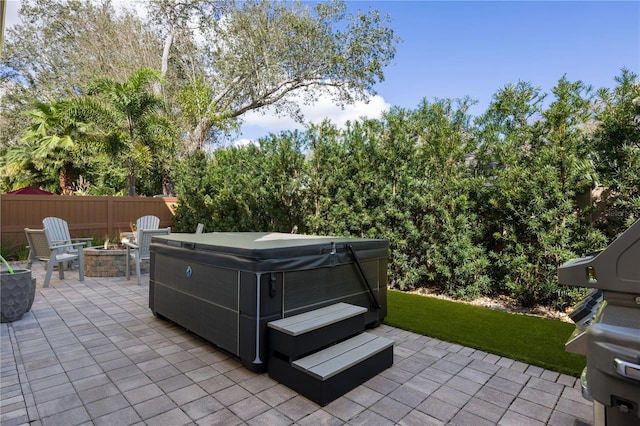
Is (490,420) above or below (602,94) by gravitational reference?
below

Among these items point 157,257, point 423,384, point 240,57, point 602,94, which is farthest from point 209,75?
point 423,384

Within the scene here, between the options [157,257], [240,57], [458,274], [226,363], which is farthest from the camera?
[240,57]

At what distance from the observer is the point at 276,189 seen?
6668mm

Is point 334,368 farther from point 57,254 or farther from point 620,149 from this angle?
point 57,254

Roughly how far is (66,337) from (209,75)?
1382cm

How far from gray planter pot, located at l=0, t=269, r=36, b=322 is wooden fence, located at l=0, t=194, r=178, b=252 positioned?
14.1ft

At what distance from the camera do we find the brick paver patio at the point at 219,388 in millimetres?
2006

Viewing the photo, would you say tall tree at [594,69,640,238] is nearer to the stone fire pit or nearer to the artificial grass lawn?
the artificial grass lawn

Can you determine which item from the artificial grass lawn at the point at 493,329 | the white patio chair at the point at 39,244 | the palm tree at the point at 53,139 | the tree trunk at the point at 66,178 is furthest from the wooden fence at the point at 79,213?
the artificial grass lawn at the point at 493,329

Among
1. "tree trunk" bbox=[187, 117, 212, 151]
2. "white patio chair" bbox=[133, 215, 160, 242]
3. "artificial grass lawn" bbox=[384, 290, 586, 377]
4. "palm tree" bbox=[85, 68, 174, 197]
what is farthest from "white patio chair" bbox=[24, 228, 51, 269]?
"tree trunk" bbox=[187, 117, 212, 151]

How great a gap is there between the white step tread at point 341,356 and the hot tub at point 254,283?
37 cm

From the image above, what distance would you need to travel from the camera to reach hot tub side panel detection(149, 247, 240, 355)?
2.66 m

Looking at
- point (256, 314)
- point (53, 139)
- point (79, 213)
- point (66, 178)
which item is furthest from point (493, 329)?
point (66, 178)

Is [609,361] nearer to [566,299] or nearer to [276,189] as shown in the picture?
[566,299]
